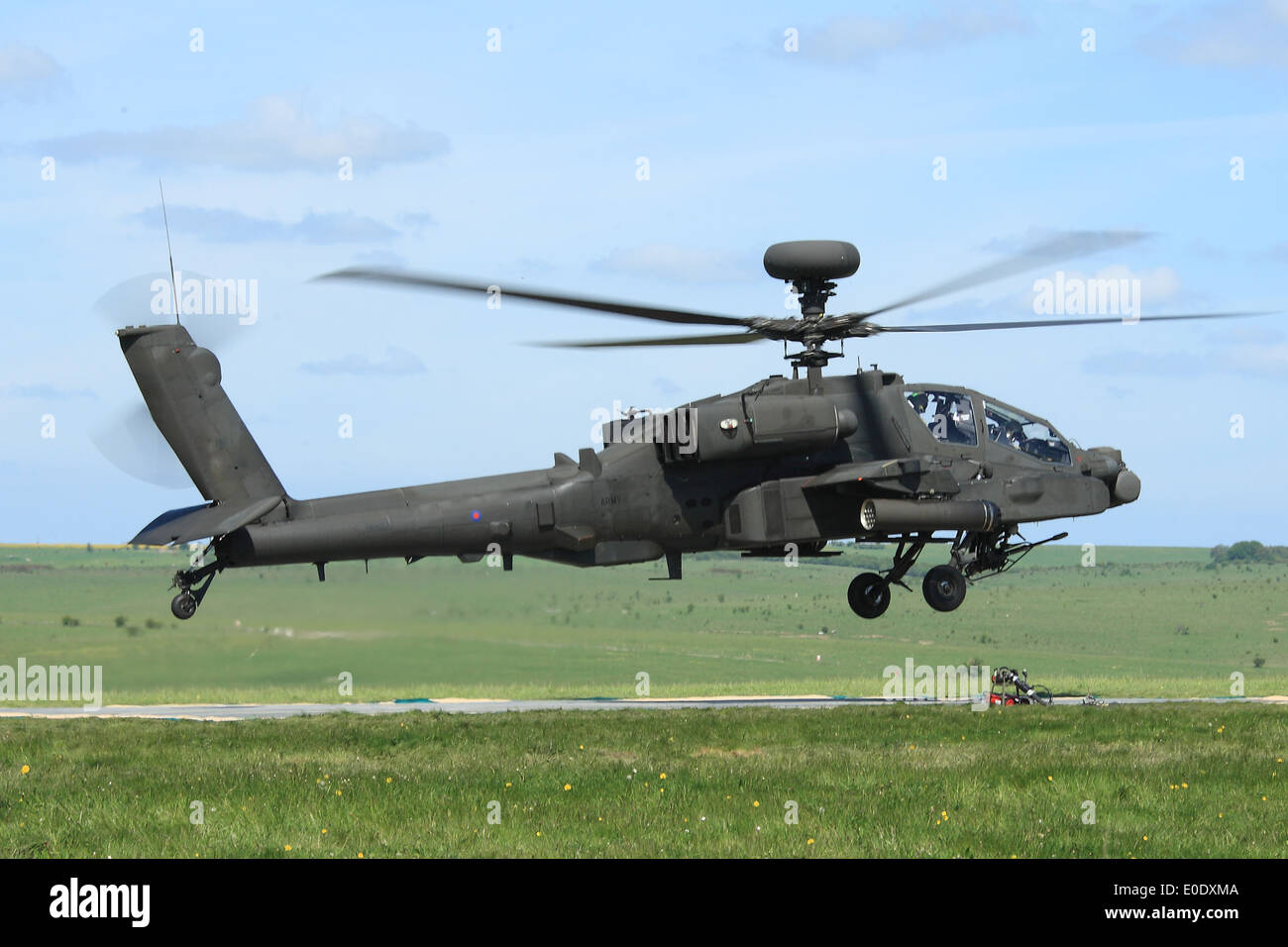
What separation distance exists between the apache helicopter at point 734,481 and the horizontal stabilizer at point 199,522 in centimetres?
4

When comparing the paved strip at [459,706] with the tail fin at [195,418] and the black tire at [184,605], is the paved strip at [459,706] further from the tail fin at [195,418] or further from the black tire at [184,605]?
the tail fin at [195,418]

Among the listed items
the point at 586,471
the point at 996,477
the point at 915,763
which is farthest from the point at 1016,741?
the point at 586,471

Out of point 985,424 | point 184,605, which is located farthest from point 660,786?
point 985,424

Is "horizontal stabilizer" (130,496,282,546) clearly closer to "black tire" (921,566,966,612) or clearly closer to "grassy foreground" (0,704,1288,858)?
"grassy foreground" (0,704,1288,858)

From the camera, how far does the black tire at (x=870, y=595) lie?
90.5 feet

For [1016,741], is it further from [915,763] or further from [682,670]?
[682,670]

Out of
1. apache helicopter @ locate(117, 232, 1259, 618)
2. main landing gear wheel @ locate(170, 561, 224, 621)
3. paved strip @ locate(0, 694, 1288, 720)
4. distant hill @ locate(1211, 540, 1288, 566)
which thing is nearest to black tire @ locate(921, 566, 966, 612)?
apache helicopter @ locate(117, 232, 1259, 618)

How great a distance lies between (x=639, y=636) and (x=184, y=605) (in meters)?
32.3

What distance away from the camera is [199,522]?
917 inches

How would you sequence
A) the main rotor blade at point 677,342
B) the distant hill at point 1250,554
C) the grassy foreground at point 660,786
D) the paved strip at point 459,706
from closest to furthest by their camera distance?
the grassy foreground at point 660,786, the main rotor blade at point 677,342, the paved strip at point 459,706, the distant hill at point 1250,554

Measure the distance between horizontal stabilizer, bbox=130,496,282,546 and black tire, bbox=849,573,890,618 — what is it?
10.9m

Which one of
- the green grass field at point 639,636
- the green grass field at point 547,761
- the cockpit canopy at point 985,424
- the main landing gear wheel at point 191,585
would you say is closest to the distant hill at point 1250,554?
the green grass field at point 639,636

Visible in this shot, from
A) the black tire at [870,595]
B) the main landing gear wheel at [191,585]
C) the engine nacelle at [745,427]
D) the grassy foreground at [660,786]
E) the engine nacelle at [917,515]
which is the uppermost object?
the engine nacelle at [745,427]
